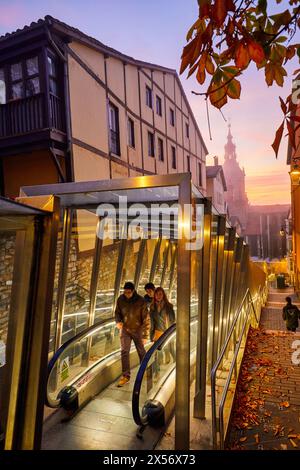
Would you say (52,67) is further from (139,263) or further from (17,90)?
(139,263)

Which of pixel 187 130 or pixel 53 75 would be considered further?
pixel 187 130

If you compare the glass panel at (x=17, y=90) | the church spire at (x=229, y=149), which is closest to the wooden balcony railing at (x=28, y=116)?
the glass panel at (x=17, y=90)

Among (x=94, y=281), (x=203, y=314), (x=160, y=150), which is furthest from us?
(x=160, y=150)

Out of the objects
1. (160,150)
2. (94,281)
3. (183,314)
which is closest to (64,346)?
(94,281)

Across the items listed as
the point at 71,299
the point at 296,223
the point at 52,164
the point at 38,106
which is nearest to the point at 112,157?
the point at 52,164

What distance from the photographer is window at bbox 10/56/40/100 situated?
10.2 meters

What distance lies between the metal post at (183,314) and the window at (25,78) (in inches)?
355

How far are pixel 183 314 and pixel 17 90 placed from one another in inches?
409

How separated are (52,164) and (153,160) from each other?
7451 mm

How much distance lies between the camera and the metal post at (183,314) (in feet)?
10.2

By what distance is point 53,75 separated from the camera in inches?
407

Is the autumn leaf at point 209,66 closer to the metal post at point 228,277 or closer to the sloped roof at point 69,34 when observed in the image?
the metal post at point 228,277

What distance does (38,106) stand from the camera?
9.86 meters

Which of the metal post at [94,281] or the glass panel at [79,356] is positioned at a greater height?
the metal post at [94,281]
